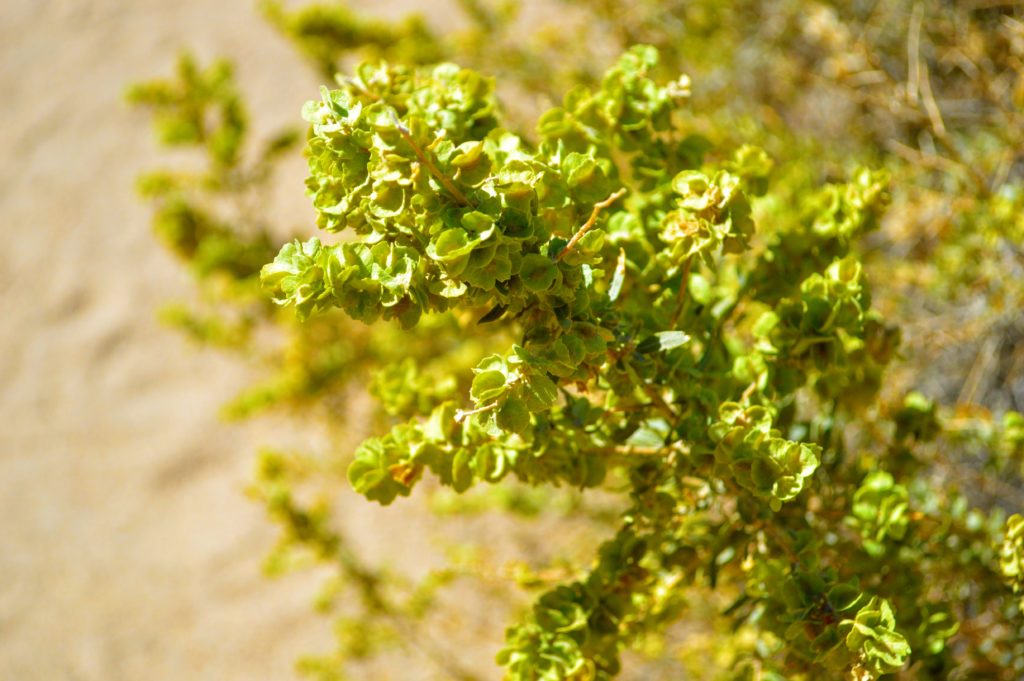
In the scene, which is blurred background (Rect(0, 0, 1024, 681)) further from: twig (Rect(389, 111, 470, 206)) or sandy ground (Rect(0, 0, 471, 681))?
→ twig (Rect(389, 111, 470, 206))

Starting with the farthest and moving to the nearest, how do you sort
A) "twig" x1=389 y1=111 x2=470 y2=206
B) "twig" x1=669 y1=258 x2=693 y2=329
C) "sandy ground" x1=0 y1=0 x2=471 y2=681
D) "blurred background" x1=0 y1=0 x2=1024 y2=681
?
1. "sandy ground" x1=0 y1=0 x2=471 y2=681
2. "blurred background" x1=0 y1=0 x2=1024 y2=681
3. "twig" x1=669 y1=258 x2=693 y2=329
4. "twig" x1=389 y1=111 x2=470 y2=206

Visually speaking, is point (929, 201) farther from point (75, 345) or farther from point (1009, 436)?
point (75, 345)

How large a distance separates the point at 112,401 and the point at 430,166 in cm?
289

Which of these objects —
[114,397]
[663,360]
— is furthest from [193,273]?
[663,360]

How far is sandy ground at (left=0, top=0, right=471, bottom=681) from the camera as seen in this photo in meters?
2.86

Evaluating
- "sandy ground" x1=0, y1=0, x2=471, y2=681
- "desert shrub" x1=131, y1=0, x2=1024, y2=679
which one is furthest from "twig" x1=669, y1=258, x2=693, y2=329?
"sandy ground" x1=0, y1=0, x2=471, y2=681

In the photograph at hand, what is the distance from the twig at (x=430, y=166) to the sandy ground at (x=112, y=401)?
2255mm

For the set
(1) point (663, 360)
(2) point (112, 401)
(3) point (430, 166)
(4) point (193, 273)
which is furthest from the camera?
(2) point (112, 401)

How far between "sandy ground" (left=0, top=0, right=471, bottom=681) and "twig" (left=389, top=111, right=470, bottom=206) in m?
2.25

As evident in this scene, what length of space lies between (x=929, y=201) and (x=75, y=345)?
114 inches

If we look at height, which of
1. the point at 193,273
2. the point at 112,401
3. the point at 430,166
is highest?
the point at 430,166

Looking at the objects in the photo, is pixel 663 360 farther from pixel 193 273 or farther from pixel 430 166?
pixel 193 273

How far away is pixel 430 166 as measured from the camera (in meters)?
0.74

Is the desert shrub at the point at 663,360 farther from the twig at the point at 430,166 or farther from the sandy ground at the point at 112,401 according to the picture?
the sandy ground at the point at 112,401
